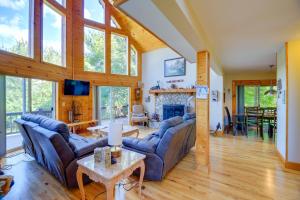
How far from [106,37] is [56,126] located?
17.6 ft

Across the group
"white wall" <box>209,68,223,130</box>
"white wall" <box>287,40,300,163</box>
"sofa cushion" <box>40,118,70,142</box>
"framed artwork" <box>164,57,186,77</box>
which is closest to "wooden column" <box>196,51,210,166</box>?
"white wall" <box>287,40,300,163</box>

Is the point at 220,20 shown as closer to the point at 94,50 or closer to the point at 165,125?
the point at 165,125

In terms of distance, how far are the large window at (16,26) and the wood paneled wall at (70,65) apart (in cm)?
14

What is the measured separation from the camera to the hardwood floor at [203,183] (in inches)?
84.8

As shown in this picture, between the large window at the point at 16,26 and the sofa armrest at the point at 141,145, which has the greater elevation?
the large window at the point at 16,26

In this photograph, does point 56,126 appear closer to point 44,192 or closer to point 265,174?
point 44,192

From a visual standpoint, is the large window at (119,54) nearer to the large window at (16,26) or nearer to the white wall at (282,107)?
the large window at (16,26)

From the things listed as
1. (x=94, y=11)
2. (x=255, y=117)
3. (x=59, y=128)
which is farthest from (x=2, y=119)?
(x=255, y=117)

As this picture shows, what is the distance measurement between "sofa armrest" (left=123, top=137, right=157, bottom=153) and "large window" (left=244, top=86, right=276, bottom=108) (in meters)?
7.37

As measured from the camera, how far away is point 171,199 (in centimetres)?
207

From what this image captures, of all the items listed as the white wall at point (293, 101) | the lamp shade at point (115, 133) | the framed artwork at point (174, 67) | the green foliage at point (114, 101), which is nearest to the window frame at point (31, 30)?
the green foliage at point (114, 101)

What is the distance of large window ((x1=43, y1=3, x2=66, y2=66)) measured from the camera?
183 inches

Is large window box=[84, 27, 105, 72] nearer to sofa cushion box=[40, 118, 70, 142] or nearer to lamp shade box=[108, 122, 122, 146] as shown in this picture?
sofa cushion box=[40, 118, 70, 142]

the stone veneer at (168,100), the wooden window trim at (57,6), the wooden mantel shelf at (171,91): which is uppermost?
the wooden window trim at (57,6)
